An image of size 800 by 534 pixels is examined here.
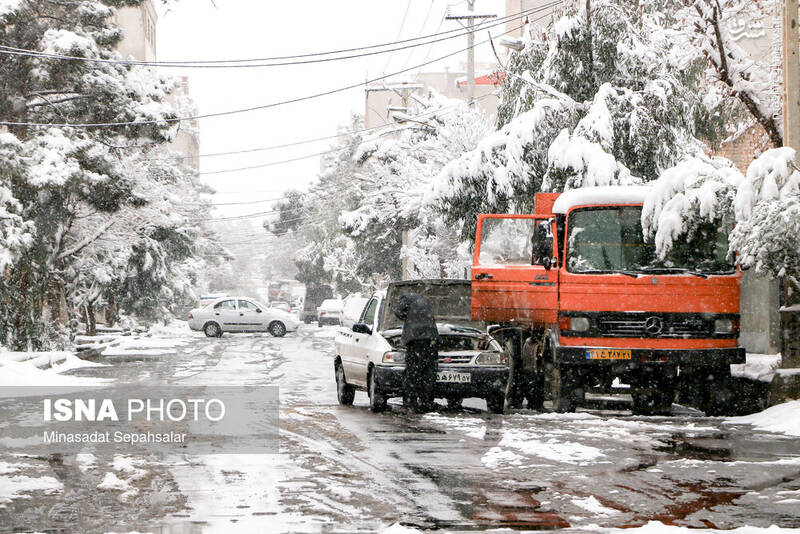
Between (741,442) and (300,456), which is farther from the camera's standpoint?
(741,442)

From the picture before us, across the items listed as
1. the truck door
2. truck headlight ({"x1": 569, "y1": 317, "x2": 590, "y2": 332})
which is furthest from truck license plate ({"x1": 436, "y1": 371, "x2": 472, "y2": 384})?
truck headlight ({"x1": 569, "y1": 317, "x2": 590, "y2": 332})

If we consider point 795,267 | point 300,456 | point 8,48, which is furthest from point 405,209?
point 300,456

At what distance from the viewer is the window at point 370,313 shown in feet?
55.4

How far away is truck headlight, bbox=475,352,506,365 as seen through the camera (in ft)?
49.3

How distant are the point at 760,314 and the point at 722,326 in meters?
4.59

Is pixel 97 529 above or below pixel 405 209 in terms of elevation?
below

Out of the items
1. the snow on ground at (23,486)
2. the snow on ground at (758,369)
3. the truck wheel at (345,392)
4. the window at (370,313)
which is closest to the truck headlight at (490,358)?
the window at (370,313)

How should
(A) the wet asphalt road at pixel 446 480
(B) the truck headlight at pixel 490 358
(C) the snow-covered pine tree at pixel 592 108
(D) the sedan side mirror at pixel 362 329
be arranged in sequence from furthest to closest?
(C) the snow-covered pine tree at pixel 592 108 < (D) the sedan side mirror at pixel 362 329 < (B) the truck headlight at pixel 490 358 < (A) the wet asphalt road at pixel 446 480

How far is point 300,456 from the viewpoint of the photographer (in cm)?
1065

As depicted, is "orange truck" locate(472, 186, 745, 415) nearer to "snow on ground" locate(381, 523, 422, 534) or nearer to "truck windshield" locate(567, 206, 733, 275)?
"truck windshield" locate(567, 206, 733, 275)

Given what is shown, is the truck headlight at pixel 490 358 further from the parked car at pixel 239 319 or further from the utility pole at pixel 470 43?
the parked car at pixel 239 319

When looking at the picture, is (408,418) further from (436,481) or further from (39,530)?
(39,530)

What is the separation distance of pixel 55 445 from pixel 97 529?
4696mm

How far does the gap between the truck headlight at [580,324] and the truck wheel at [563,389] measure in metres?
0.58
